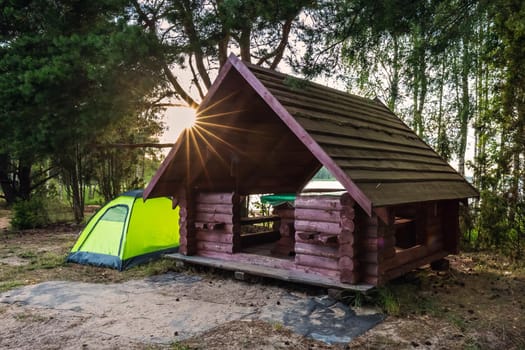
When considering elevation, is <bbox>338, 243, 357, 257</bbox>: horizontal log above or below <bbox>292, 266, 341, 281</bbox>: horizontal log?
above

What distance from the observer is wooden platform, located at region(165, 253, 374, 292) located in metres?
5.11

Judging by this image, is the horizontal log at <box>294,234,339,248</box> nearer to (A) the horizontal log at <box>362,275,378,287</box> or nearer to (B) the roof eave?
(A) the horizontal log at <box>362,275,378,287</box>

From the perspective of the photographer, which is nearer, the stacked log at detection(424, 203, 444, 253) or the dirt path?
the stacked log at detection(424, 203, 444, 253)

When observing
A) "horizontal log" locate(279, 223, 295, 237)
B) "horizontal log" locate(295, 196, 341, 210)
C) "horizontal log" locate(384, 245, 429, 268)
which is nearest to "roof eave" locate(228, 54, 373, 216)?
"horizontal log" locate(295, 196, 341, 210)

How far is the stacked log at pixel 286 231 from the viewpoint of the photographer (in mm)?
6828

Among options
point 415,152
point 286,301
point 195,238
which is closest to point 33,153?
point 195,238

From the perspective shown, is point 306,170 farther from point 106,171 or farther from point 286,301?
point 106,171

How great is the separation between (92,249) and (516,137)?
8.08 m

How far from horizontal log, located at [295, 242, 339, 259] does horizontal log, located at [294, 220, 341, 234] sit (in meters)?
0.22

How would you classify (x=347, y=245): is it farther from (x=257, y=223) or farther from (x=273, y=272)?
(x=257, y=223)

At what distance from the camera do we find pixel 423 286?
6145mm

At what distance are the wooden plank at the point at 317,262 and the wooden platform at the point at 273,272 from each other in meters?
0.14

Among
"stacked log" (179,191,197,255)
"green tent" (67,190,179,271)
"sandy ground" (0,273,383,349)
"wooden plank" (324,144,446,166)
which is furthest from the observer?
"green tent" (67,190,179,271)

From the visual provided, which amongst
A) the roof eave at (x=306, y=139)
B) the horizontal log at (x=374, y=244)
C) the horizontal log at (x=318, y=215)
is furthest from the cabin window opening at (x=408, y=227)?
the roof eave at (x=306, y=139)
